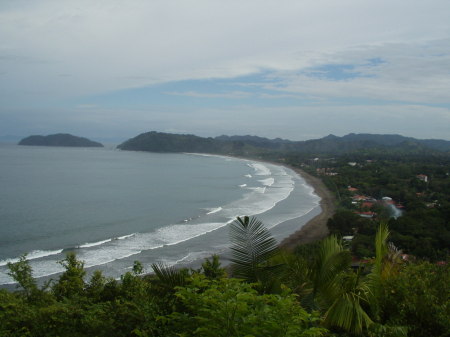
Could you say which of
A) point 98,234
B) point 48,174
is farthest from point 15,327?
point 48,174

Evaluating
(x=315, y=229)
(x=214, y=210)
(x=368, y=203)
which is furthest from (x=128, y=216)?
(x=368, y=203)

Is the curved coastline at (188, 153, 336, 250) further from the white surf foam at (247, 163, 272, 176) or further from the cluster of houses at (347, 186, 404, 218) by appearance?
the white surf foam at (247, 163, 272, 176)

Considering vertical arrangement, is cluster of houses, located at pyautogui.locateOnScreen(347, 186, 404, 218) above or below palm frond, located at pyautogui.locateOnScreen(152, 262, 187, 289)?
below

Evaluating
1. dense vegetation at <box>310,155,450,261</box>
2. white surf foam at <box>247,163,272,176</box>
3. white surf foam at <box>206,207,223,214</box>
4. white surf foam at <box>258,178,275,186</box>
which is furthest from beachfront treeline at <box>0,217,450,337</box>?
white surf foam at <box>247,163,272,176</box>

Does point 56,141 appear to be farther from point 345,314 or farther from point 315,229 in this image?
point 345,314

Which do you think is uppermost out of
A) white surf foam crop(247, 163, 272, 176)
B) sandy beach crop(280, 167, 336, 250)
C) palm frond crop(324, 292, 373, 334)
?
palm frond crop(324, 292, 373, 334)

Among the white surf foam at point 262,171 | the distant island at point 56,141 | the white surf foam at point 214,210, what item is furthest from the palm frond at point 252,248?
the distant island at point 56,141

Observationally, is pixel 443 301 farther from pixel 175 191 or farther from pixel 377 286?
pixel 175 191
